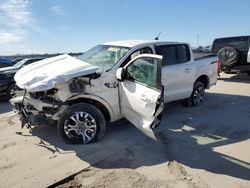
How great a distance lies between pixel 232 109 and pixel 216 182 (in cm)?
416

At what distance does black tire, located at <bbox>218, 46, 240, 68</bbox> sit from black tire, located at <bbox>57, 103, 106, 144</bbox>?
854 cm

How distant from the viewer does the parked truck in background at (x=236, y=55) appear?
11898 millimetres

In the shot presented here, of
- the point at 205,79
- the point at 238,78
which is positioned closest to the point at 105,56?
the point at 205,79

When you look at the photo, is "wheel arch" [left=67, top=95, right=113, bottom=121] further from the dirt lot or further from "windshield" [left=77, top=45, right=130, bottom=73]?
"windshield" [left=77, top=45, right=130, bottom=73]

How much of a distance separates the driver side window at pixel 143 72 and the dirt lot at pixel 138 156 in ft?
3.91

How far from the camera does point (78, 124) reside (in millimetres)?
5109

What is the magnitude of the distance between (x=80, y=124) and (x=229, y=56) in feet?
29.3

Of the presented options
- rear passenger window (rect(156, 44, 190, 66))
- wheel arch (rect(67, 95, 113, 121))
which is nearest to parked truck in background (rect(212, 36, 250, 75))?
rear passenger window (rect(156, 44, 190, 66))

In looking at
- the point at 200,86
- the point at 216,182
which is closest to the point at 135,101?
the point at 216,182

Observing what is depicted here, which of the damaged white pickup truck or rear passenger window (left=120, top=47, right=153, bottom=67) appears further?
rear passenger window (left=120, top=47, right=153, bottom=67)

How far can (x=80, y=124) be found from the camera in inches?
201

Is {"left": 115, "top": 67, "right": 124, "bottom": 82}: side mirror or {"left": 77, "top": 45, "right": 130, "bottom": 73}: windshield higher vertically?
{"left": 77, "top": 45, "right": 130, "bottom": 73}: windshield

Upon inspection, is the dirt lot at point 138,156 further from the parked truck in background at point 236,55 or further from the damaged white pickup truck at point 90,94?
the parked truck in background at point 236,55

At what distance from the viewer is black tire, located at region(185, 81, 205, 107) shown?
7785mm
